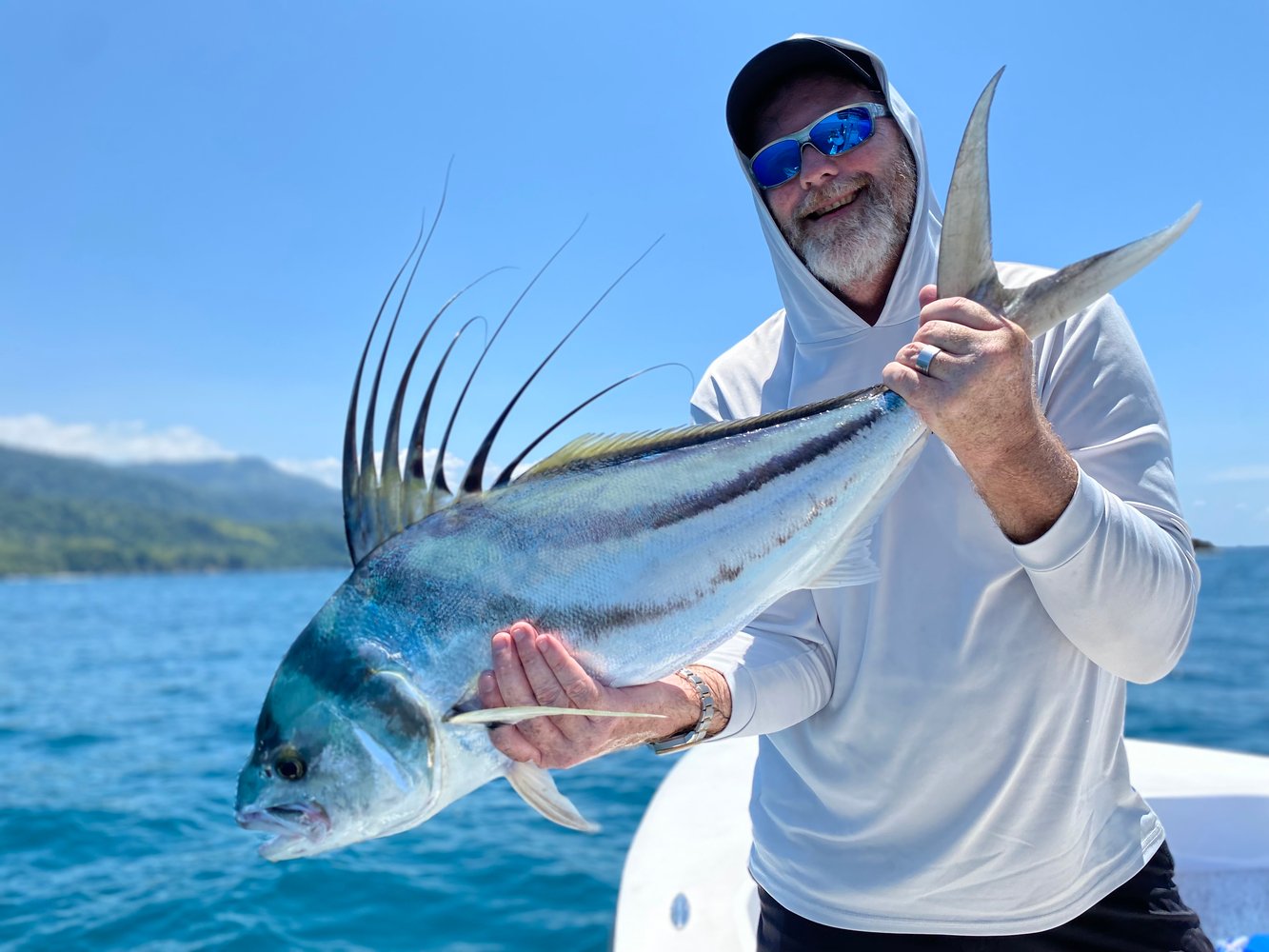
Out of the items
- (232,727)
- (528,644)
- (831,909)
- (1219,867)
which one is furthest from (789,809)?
(232,727)

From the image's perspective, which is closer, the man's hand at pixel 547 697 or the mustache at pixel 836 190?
the man's hand at pixel 547 697

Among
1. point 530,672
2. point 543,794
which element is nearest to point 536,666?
point 530,672

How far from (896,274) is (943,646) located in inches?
37.1

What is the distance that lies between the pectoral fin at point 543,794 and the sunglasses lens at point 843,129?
1620mm

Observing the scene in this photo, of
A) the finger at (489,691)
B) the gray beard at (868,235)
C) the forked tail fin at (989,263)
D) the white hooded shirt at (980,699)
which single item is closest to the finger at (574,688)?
the finger at (489,691)

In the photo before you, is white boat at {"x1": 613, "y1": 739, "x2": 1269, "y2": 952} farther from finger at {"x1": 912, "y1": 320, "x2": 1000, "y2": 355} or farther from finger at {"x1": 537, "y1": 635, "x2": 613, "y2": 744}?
finger at {"x1": 912, "y1": 320, "x2": 1000, "y2": 355}

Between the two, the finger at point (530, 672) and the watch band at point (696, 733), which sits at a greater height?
the finger at point (530, 672)

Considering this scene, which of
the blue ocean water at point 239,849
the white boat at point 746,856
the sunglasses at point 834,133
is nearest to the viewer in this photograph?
the sunglasses at point 834,133

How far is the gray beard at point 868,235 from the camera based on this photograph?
207cm

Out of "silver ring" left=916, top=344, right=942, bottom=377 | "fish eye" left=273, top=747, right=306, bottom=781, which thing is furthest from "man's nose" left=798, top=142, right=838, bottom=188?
"fish eye" left=273, top=747, right=306, bottom=781

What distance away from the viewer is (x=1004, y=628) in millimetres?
1716

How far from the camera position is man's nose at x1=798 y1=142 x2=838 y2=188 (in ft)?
6.79

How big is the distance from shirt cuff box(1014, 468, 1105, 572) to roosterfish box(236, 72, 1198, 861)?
29cm

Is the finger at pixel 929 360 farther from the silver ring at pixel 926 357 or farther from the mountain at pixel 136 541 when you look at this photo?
the mountain at pixel 136 541
